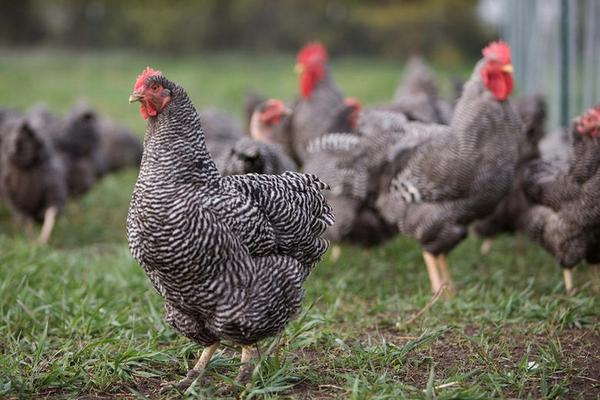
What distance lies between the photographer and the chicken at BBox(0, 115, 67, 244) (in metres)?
7.42

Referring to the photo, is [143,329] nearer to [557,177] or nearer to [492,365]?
[492,365]

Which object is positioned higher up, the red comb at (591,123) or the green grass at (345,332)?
the red comb at (591,123)

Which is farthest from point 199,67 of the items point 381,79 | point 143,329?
point 143,329

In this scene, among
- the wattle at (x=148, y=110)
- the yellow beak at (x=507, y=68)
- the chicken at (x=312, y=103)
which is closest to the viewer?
the wattle at (x=148, y=110)

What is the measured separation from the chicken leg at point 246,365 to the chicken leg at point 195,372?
17cm

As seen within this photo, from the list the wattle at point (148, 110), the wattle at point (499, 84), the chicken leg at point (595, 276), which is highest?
the wattle at point (148, 110)

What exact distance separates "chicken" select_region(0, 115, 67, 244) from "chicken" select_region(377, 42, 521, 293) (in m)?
3.64

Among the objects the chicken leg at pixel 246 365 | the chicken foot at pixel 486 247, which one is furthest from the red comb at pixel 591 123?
the chicken leg at pixel 246 365

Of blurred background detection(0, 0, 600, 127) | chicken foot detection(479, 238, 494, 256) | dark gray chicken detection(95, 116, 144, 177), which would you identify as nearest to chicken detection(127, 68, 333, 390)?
chicken foot detection(479, 238, 494, 256)

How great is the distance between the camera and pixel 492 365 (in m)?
4.30

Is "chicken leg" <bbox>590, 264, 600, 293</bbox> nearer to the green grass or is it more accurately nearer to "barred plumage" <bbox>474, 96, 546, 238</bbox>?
the green grass

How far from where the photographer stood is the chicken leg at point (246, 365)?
13.4 feet

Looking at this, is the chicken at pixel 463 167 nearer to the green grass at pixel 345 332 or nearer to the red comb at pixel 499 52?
the red comb at pixel 499 52

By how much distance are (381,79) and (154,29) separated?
423 inches
